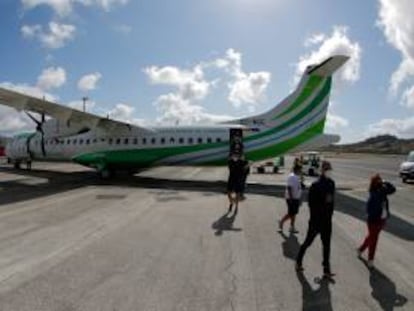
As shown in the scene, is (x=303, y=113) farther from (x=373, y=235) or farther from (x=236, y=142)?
(x=373, y=235)

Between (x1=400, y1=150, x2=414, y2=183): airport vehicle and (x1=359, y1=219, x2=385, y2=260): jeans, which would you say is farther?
(x1=400, y1=150, x2=414, y2=183): airport vehicle

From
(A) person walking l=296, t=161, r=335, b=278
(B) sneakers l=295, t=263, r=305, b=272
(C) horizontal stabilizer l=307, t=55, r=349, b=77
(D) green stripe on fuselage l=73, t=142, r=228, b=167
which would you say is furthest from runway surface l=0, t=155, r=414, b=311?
(D) green stripe on fuselage l=73, t=142, r=228, b=167

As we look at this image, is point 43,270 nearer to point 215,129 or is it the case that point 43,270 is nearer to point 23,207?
point 23,207

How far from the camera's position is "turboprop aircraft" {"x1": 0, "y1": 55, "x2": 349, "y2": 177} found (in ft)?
79.9

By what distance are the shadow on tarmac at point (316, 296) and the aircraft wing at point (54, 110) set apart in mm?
18526

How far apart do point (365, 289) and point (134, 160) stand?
69.2 ft

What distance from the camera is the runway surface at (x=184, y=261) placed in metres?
6.28

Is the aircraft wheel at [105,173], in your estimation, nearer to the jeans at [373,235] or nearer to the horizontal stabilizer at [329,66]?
the horizontal stabilizer at [329,66]

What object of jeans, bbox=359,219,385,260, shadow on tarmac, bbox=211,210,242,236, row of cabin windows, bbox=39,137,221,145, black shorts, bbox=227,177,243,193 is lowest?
shadow on tarmac, bbox=211,210,242,236

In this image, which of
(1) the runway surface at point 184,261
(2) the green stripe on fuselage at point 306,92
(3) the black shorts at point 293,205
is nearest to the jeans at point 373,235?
(1) the runway surface at point 184,261

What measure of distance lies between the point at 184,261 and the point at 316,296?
104 inches

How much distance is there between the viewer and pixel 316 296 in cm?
654

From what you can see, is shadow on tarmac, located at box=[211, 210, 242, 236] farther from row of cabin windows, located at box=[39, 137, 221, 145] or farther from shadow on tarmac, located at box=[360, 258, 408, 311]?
row of cabin windows, located at box=[39, 137, 221, 145]

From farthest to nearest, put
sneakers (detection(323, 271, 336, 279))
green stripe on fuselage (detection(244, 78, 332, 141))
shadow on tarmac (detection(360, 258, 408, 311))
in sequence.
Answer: green stripe on fuselage (detection(244, 78, 332, 141))
sneakers (detection(323, 271, 336, 279))
shadow on tarmac (detection(360, 258, 408, 311))
